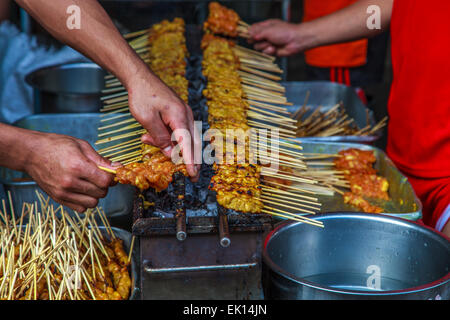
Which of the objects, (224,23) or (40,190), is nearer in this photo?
(40,190)

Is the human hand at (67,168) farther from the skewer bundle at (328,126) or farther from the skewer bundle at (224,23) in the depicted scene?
the skewer bundle at (224,23)

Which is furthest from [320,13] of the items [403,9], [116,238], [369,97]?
[116,238]

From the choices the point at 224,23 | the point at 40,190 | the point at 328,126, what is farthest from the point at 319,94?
the point at 40,190

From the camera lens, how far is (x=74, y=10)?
2.61m

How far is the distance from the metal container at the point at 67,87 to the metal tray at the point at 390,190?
6.63 feet

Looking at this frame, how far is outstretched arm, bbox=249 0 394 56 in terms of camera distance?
3.75 m

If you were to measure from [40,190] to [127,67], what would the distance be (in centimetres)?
109

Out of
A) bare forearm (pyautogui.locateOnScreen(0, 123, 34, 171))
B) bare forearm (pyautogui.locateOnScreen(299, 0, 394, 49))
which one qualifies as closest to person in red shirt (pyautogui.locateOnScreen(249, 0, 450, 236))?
bare forearm (pyautogui.locateOnScreen(299, 0, 394, 49))

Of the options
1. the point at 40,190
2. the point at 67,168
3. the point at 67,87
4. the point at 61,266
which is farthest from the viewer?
the point at 67,87

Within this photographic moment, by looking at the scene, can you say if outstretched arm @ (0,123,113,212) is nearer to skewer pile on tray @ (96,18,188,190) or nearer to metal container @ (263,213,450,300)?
skewer pile on tray @ (96,18,188,190)

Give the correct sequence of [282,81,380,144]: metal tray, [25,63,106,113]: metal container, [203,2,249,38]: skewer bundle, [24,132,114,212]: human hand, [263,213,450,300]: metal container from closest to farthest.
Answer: [263,213,450,300]: metal container → [24,132,114,212]: human hand → [25,63,106,113]: metal container → [203,2,249,38]: skewer bundle → [282,81,380,144]: metal tray

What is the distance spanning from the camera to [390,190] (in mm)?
3277

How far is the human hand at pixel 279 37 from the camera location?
417 centimetres

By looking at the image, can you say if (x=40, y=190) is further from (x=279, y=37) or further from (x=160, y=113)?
(x=279, y=37)
